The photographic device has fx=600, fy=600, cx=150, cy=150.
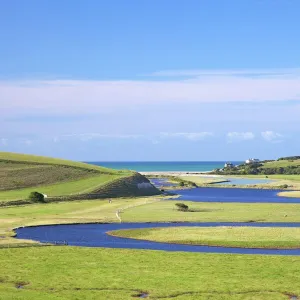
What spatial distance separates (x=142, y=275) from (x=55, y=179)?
11240 centimetres

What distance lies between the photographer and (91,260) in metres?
61.5

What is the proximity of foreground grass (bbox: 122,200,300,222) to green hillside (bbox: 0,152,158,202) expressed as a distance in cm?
2983

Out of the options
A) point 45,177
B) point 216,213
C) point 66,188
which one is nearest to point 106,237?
point 216,213

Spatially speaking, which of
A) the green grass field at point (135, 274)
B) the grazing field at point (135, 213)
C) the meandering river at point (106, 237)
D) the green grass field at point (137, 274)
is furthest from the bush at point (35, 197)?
the green grass field at point (137, 274)

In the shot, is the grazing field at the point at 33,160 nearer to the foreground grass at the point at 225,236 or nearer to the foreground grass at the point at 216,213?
the foreground grass at the point at 216,213

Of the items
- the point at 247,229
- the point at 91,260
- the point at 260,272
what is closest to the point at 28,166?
the point at 247,229

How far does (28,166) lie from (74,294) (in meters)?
129

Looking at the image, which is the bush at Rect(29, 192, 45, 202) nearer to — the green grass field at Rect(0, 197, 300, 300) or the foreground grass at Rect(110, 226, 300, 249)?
the foreground grass at Rect(110, 226, 300, 249)

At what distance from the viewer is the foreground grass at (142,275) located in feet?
158

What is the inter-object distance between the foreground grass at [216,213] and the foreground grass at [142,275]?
36.5 m

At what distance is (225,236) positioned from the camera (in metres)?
78.4

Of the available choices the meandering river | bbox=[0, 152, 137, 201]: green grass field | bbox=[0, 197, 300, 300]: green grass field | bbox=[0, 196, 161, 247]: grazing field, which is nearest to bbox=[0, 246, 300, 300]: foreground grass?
bbox=[0, 197, 300, 300]: green grass field

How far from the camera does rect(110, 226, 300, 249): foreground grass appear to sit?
73000mm

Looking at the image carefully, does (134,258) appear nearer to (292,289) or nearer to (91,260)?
(91,260)
